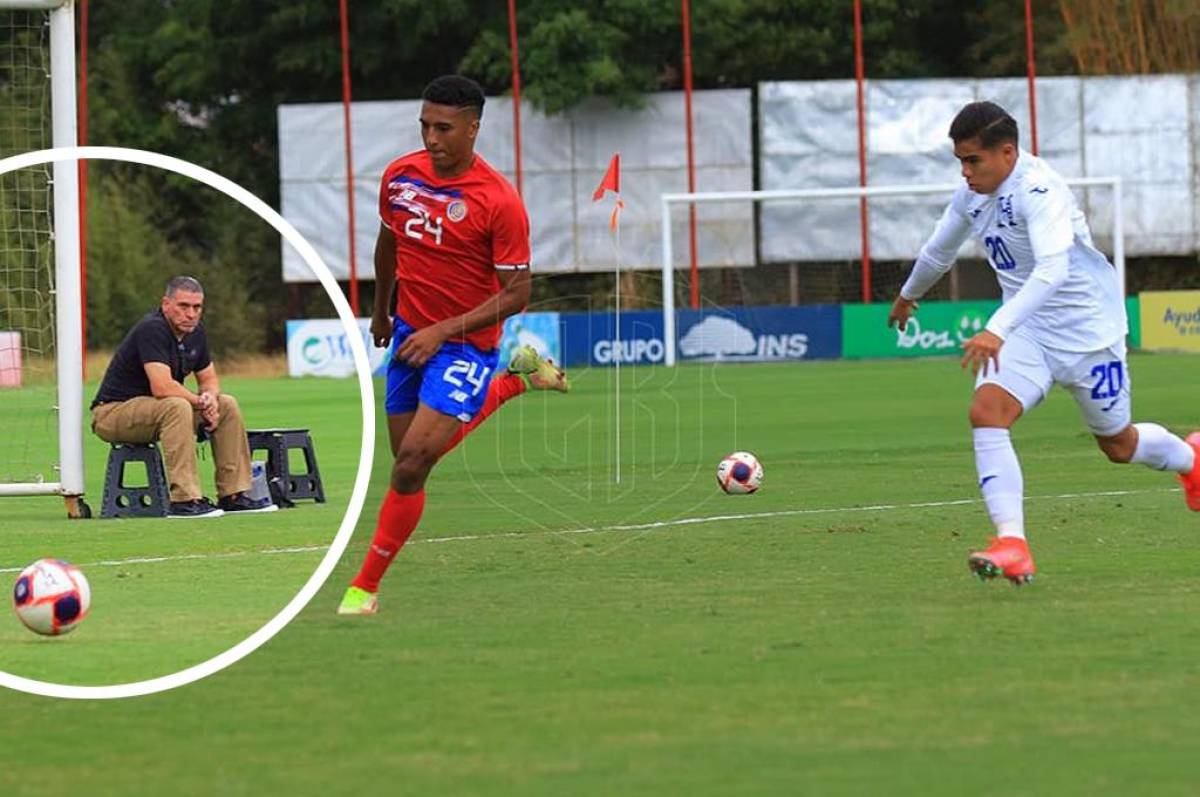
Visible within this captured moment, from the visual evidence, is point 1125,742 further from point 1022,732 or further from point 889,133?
point 889,133

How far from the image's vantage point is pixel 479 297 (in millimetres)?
10109

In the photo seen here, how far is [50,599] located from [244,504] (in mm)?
6443

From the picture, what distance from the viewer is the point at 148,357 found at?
14.7m

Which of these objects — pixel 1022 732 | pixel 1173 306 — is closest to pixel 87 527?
pixel 1022 732

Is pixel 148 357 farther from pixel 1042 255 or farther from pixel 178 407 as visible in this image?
pixel 1042 255

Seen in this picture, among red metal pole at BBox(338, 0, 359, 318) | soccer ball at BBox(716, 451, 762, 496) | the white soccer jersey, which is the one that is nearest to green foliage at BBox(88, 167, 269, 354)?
red metal pole at BBox(338, 0, 359, 318)

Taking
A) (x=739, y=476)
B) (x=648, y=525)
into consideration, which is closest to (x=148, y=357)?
(x=648, y=525)

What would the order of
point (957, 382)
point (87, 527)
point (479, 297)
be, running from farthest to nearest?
point (957, 382), point (87, 527), point (479, 297)

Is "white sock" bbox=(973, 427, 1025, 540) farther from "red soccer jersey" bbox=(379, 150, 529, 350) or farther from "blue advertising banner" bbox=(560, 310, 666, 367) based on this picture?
"blue advertising banner" bbox=(560, 310, 666, 367)


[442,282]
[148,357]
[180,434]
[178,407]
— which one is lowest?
[180,434]

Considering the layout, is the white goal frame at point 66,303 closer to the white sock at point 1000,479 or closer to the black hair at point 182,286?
the black hair at point 182,286

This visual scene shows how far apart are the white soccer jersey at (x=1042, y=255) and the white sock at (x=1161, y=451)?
738 millimetres

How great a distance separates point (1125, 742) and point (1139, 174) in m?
50.5
